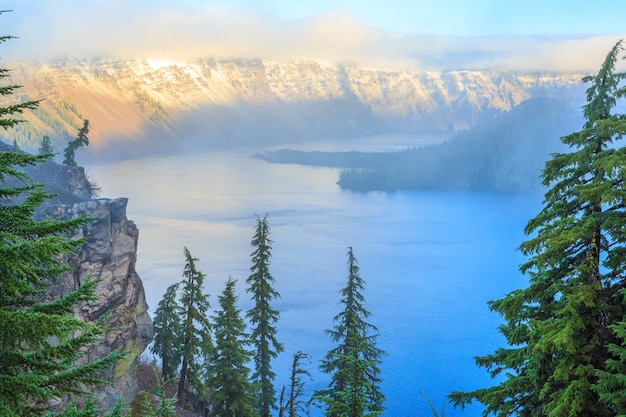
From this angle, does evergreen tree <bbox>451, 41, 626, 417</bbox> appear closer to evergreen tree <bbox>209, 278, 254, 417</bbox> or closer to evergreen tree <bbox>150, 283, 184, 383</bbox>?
evergreen tree <bbox>209, 278, 254, 417</bbox>

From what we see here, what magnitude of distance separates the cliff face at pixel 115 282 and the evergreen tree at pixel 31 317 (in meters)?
25.7

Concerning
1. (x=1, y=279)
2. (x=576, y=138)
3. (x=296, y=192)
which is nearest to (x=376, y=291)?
(x=576, y=138)

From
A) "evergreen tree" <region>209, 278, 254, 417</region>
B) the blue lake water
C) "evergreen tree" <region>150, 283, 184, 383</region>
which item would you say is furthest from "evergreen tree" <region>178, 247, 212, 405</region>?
the blue lake water

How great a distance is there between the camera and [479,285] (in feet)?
300

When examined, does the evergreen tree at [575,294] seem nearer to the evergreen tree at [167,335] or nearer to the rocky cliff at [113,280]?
the rocky cliff at [113,280]

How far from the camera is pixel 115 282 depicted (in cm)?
3531

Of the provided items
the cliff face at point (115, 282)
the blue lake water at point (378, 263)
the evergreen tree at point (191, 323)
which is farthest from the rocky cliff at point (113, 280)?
the blue lake water at point (378, 263)

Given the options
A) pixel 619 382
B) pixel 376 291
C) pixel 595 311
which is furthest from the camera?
pixel 376 291

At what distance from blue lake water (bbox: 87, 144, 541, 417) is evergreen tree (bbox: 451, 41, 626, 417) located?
126 ft

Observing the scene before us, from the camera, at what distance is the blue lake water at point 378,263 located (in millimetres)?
61584

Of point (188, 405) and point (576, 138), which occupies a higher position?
point (576, 138)

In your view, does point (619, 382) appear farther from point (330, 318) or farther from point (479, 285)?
point (479, 285)

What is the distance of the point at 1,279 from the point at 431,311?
74.9m

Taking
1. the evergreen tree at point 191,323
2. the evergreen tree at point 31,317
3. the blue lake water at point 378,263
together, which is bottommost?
the evergreen tree at point 31,317
